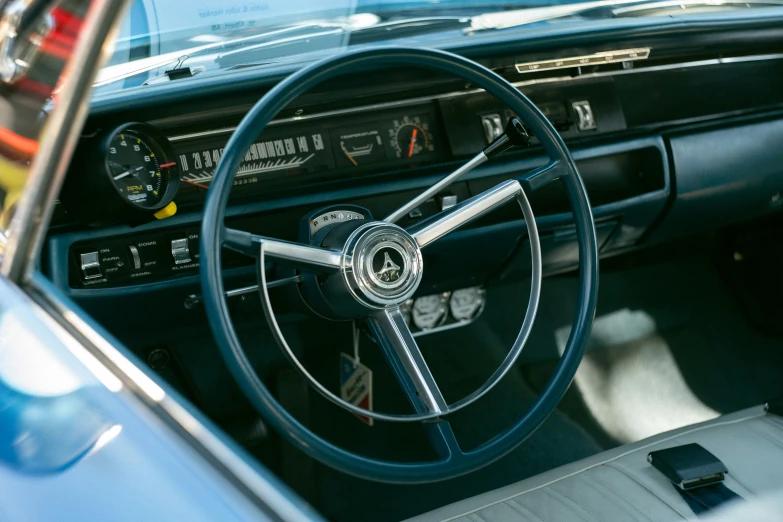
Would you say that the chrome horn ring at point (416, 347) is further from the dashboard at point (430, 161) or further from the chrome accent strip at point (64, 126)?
the chrome accent strip at point (64, 126)

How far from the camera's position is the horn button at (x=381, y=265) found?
4.33 ft

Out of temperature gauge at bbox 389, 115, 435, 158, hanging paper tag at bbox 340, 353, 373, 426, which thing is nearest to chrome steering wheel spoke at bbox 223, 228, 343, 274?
temperature gauge at bbox 389, 115, 435, 158

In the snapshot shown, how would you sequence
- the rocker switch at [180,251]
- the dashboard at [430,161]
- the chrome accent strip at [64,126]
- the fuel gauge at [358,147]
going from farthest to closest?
the fuel gauge at [358,147]
the rocker switch at [180,251]
the dashboard at [430,161]
the chrome accent strip at [64,126]

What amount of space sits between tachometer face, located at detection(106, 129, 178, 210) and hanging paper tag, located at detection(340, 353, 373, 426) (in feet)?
2.86

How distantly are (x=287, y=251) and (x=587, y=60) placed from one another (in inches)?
40.7

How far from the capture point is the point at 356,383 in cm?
222

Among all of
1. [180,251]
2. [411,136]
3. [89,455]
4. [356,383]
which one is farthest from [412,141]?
[89,455]

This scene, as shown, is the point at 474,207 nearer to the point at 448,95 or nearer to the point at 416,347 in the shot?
the point at 416,347

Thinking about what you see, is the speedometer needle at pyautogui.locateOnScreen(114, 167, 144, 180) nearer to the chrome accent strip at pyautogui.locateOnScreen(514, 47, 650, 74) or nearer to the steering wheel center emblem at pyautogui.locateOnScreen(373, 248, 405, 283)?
the steering wheel center emblem at pyautogui.locateOnScreen(373, 248, 405, 283)

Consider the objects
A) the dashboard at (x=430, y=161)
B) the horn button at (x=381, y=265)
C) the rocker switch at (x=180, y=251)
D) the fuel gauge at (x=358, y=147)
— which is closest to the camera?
the horn button at (x=381, y=265)

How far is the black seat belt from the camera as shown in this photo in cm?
132

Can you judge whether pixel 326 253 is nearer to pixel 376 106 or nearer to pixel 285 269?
pixel 285 269

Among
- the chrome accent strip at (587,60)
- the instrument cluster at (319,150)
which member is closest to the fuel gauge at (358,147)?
the instrument cluster at (319,150)

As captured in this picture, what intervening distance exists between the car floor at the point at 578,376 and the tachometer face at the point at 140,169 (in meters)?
0.83
